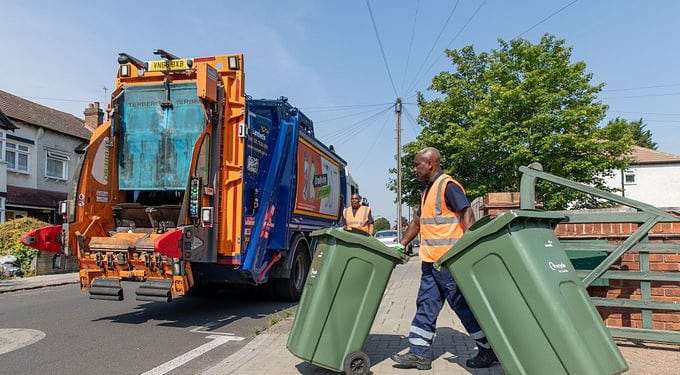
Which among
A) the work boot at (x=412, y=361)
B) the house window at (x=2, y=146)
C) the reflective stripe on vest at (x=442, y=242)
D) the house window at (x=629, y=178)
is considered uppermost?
the house window at (x=2, y=146)

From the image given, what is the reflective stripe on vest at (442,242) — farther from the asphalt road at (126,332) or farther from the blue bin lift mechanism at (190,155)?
the blue bin lift mechanism at (190,155)

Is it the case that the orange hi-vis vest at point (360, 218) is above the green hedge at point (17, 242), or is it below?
above

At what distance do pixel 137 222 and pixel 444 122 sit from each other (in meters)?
19.6

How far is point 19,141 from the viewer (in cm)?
Answer: 2183

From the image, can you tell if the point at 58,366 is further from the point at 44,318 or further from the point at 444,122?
the point at 444,122

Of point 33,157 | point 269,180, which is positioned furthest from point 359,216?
point 33,157

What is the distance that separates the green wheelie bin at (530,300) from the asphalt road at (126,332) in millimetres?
2684

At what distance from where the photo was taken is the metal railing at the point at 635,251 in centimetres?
441

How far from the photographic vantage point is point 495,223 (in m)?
3.34

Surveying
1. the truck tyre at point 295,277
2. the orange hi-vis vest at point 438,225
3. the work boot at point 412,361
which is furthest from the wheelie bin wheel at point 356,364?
the truck tyre at point 295,277

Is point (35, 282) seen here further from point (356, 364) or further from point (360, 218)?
point (356, 364)

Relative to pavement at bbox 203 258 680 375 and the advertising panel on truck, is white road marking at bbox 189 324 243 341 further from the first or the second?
the advertising panel on truck

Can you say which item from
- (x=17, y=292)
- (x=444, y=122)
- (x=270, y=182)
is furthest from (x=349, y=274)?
(x=444, y=122)

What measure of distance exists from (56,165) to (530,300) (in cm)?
2517
